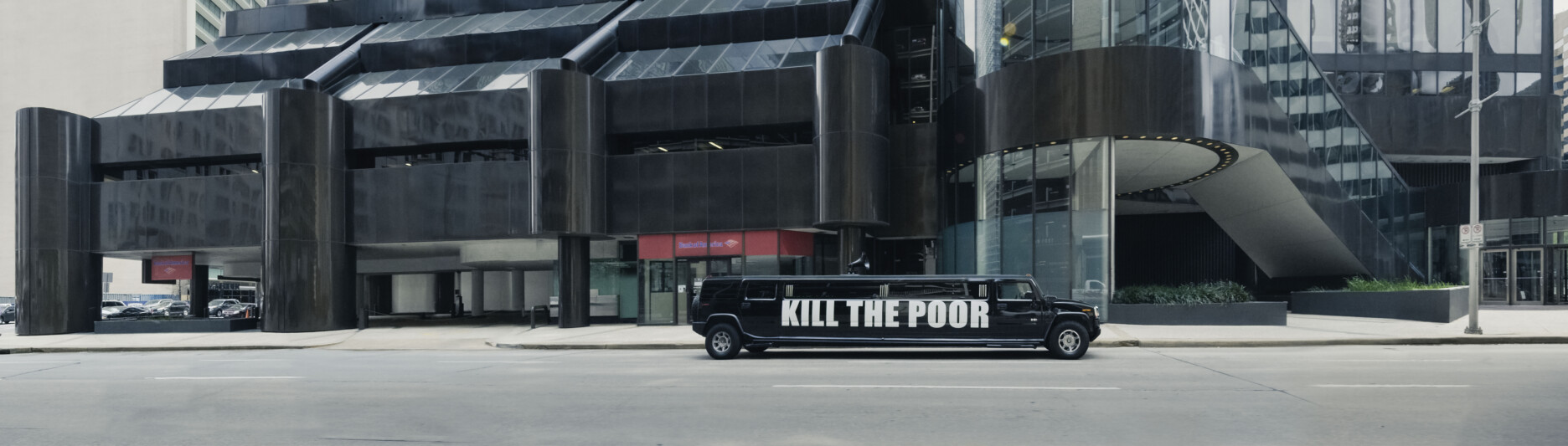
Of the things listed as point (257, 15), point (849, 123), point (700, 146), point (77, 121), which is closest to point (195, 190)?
point (77, 121)

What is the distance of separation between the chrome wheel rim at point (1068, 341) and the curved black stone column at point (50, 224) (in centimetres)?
3062

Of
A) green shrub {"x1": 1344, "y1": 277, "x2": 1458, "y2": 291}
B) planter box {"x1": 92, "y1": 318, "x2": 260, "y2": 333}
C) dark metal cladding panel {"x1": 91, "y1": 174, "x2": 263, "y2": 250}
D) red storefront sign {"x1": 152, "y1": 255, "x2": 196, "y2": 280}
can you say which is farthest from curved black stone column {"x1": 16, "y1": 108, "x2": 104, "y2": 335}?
green shrub {"x1": 1344, "y1": 277, "x2": 1458, "y2": 291}

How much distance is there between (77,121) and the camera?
2938 cm

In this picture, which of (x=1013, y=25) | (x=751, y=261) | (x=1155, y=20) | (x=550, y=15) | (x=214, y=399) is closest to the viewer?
(x=214, y=399)

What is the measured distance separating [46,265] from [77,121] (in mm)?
4694

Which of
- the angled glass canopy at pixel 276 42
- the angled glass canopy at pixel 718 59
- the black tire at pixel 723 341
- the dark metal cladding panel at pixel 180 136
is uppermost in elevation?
the angled glass canopy at pixel 276 42

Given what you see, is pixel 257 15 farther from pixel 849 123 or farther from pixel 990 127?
pixel 990 127

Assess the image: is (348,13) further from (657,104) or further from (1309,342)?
(1309,342)

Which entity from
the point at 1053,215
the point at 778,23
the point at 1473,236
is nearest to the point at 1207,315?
the point at 1053,215

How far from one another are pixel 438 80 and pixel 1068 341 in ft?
76.7

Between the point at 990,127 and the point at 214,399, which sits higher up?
the point at 990,127

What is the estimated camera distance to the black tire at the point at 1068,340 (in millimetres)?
14367

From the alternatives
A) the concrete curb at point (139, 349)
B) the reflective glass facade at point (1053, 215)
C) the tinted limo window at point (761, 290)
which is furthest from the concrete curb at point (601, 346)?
the reflective glass facade at point (1053, 215)

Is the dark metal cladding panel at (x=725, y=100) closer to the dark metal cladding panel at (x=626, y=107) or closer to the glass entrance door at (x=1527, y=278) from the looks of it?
the dark metal cladding panel at (x=626, y=107)
